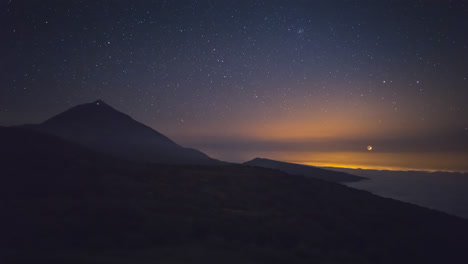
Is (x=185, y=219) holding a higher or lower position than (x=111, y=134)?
lower

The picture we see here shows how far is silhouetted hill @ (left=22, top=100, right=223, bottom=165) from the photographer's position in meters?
135

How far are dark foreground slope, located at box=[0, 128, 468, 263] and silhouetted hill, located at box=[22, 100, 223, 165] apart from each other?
7511cm

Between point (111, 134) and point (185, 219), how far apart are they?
5846 inches

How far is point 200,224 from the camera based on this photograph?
26.8 meters

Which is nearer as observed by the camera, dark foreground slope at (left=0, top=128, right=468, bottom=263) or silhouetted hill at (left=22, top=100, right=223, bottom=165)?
dark foreground slope at (left=0, top=128, right=468, bottom=263)

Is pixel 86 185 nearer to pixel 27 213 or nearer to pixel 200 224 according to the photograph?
pixel 27 213

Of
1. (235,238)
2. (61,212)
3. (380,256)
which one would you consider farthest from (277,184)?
(61,212)

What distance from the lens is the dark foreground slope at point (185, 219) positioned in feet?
66.7

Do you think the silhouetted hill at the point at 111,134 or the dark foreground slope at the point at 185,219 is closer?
the dark foreground slope at the point at 185,219

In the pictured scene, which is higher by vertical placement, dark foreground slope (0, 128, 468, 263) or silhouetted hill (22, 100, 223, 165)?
silhouetted hill (22, 100, 223, 165)

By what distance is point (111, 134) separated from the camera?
163 meters

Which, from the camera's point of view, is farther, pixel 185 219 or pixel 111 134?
pixel 111 134

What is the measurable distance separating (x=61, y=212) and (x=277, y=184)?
37418 millimetres

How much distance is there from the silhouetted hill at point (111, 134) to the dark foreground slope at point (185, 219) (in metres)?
75.1
